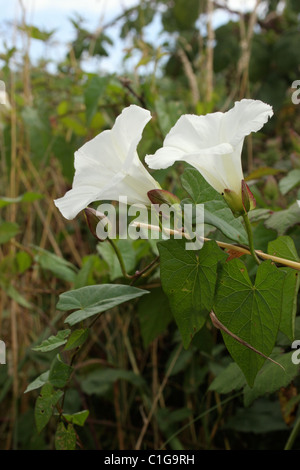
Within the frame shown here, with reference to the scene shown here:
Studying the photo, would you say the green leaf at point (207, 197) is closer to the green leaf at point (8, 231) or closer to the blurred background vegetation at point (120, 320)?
the blurred background vegetation at point (120, 320)

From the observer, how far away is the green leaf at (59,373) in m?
0.43

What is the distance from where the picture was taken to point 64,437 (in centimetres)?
48

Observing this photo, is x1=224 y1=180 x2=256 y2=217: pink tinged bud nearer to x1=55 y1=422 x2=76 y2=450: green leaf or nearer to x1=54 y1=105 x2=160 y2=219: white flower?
x1=54 y1=105 x2=160 y2=219: white flower

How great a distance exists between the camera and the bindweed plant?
383 mm

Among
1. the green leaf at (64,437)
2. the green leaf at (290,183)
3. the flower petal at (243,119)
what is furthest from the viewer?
the green leaf at (290,183)

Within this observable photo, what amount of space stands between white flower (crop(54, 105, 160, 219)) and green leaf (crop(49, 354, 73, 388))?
0.14 m

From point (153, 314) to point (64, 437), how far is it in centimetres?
25

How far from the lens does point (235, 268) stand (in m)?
0.40

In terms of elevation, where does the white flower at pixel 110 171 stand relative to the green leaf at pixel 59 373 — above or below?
above

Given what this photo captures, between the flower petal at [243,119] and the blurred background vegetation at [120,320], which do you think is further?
the blurred background vegetation at [120,320]

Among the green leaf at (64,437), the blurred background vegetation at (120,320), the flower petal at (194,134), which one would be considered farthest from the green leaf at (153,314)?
the flower petal at (194,134)

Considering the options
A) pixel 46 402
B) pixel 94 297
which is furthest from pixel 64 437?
pixel 94 297

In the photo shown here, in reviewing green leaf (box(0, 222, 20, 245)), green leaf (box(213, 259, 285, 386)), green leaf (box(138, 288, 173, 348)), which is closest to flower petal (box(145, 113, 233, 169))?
green leaf (box(213, 259, 285, 386))
